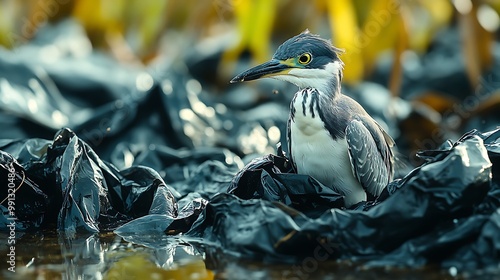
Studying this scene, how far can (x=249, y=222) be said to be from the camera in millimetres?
4035

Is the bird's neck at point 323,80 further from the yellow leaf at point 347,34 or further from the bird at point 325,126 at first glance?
the yellow leaf at point 347,34

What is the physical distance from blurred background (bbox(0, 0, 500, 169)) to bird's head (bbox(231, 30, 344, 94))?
4.72 feet

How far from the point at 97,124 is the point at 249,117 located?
5.50 feet

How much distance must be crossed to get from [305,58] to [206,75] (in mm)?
4310

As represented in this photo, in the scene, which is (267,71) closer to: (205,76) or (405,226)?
(405,226)

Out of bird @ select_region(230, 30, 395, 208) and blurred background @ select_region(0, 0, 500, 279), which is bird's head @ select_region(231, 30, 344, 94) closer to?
bird @ select_region(230, 30, 395, 208)

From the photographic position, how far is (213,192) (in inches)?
207

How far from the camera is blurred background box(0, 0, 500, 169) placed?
692 cm

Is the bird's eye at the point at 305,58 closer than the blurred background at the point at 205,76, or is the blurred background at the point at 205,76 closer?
the bird's eye at the point at 305,58

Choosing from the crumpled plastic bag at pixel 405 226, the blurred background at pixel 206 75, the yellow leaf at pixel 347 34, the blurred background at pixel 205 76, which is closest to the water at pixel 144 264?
the crumpled plastic bag at pixel 405 226

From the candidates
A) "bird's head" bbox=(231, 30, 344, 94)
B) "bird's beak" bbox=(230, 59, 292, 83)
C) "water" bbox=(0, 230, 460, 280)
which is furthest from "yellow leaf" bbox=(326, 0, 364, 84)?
"water" bbox=(0, 230, 460, 280)

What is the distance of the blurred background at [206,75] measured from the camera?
6.92 m

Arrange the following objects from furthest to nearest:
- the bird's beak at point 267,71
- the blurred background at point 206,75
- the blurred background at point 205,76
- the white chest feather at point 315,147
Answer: the blurred background at point 206,75
the blurred background at point 205,76
the bird's beak at point 267,71
the white chest feather at point 315,147

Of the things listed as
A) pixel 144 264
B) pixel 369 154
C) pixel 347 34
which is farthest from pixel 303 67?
pixel 347 34
